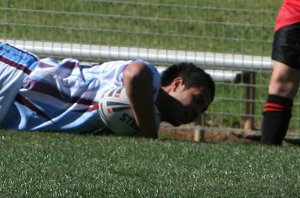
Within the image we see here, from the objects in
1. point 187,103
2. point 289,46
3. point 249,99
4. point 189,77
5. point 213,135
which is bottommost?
point 213,135

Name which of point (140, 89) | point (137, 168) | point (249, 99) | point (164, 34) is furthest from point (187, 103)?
point (249, 99)

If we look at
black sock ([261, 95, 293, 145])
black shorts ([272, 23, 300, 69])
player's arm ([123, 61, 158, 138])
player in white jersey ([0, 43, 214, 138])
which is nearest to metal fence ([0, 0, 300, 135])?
black sock ([261, 95, 293, 145])

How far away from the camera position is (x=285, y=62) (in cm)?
761

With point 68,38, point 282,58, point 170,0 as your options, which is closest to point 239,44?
point 170,0

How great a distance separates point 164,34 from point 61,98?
8.07 ft

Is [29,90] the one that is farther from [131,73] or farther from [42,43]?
[42,43]

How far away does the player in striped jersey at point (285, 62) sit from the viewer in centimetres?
760

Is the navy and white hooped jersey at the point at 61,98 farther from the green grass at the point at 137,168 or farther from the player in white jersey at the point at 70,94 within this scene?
the green grass at the point at 137,168

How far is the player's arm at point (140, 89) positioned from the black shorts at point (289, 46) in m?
0.90

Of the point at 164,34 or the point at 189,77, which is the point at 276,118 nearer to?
the point at 189,77

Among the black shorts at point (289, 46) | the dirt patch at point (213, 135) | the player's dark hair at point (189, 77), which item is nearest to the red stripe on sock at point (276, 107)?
the black shorts at point (289, 46)

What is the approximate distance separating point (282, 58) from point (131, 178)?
2241 mm

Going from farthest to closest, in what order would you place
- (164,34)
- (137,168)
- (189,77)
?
(164,34) < (189,77) < (137,168)

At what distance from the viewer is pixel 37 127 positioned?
7473mm
